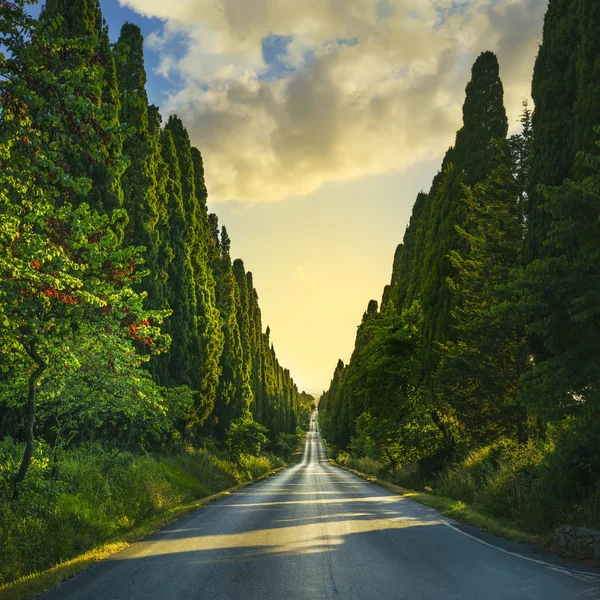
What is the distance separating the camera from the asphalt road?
664 cm

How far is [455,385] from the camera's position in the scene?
20.4 m

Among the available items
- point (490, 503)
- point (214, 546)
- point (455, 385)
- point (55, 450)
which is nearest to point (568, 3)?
point (455, 385)

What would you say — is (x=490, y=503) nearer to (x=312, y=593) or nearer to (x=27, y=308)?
(x=312, y=593)

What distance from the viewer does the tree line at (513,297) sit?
9.42 meters

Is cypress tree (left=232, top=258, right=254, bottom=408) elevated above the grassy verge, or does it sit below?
above

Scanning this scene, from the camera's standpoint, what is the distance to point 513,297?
19.4 metres

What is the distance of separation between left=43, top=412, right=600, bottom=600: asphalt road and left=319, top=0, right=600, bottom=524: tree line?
3087 mm

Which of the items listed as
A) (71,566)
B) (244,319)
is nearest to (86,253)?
(71,566)

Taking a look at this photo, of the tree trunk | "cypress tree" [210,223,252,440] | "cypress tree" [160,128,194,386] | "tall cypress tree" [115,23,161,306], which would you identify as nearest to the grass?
the tree trunk

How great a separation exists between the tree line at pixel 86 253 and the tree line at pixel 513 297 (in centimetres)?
697

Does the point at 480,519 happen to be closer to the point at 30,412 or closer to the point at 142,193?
the point at 30,412

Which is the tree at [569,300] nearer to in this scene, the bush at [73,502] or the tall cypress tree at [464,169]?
the bush at [73,502]

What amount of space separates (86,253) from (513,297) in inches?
589

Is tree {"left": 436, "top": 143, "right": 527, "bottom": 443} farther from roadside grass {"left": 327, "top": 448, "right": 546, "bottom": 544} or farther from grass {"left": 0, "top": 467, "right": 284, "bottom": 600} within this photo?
grass {"left": 0, "top": 467, "right": 284, "bottom": 600}
